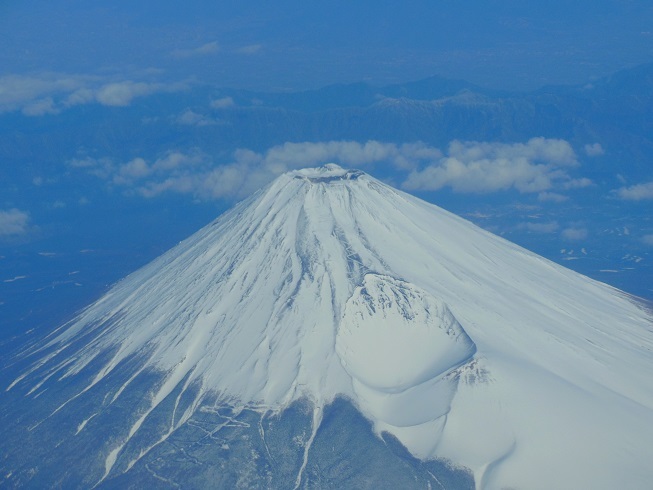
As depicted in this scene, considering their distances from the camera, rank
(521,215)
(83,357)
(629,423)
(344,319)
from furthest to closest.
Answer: (521,215) < (83,357) < (344,319) < (629,423)

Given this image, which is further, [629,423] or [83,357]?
[83,357]

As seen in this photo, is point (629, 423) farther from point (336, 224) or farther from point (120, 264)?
point (120, 264)

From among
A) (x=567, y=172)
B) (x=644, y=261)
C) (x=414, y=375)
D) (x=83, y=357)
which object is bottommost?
(x=567, y=172)

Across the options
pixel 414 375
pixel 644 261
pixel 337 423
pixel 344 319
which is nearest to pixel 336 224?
pixel 344 319

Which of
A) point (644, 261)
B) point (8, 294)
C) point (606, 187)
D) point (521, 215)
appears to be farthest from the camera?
point (606, 187)

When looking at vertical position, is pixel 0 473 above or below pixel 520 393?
below

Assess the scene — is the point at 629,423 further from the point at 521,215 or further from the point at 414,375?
the point at 521,215

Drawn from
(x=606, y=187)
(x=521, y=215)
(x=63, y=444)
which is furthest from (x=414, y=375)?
(x=606, y=187)
